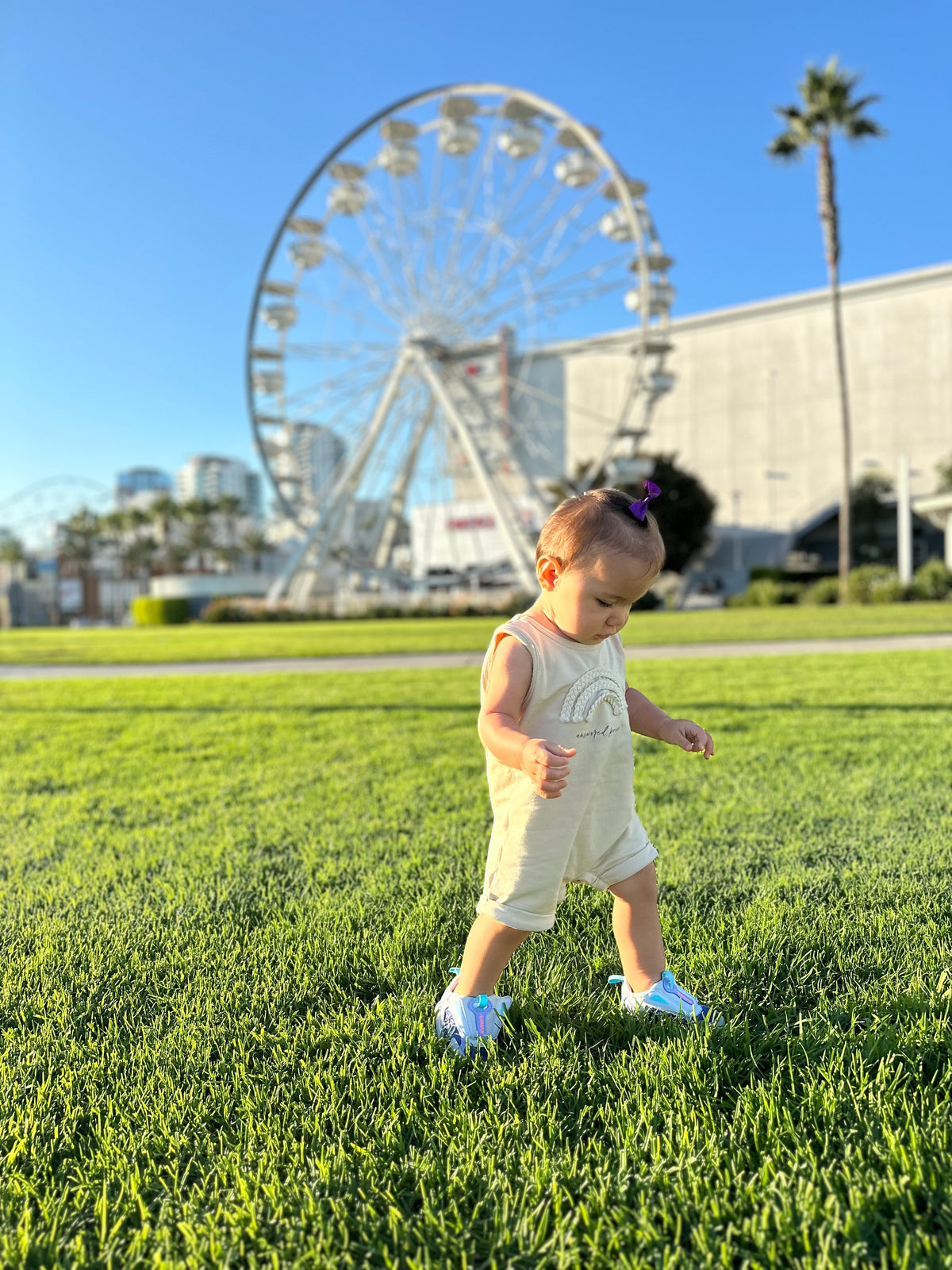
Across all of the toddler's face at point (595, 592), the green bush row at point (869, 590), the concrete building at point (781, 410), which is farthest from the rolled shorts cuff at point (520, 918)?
the concrete building at point (781, 410)

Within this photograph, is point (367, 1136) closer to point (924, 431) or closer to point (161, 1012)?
point (161, 1012)

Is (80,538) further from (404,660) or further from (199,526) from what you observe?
(404,660)

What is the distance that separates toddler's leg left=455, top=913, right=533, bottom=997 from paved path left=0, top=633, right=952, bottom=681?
8643 millimetres

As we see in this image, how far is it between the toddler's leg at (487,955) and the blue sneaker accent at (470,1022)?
2 cm

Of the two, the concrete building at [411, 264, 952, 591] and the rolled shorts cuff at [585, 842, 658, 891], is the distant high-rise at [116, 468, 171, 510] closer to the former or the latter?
the concrete building at [411, 264, 952, 591]

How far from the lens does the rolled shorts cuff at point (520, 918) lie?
189cm

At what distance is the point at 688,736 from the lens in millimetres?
1970

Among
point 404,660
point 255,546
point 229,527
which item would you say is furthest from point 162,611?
point 255,546

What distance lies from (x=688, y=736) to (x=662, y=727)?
0.08 m

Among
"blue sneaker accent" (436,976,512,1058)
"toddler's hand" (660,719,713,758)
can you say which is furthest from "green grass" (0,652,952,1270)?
"toddler's hand" (660,719,713,758)

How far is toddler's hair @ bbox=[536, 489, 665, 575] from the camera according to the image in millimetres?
1801

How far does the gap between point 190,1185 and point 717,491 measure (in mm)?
60644

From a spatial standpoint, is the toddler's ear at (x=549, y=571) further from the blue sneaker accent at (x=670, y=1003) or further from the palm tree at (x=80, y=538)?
the palm tree at (x=80, y=538)

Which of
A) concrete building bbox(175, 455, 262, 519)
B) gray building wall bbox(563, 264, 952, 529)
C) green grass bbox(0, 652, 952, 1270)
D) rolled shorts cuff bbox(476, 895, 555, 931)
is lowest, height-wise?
green grass bbox(0, 652, 952, 1270)
